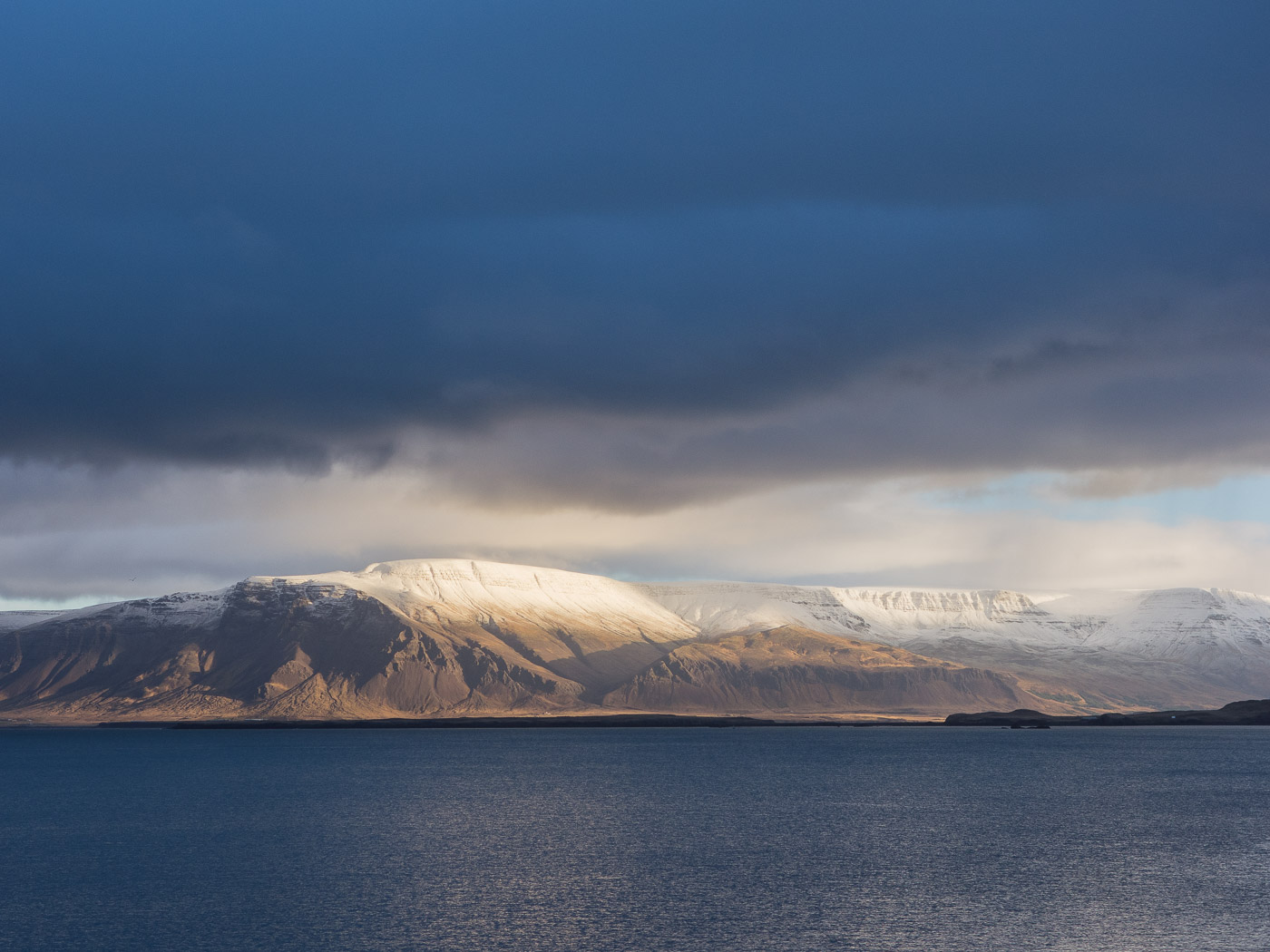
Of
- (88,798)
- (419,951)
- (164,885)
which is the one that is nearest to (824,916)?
(419,951)

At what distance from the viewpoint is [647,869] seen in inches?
3445

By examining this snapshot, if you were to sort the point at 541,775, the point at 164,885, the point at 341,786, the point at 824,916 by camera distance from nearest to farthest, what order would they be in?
the point at 824,916 → the point at 164,885 → the point at 341,786 → the point at 541,775

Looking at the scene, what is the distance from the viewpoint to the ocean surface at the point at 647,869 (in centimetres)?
6675

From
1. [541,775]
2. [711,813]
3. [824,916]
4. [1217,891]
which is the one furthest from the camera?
[541,775]

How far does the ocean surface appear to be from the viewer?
6675 centimetres

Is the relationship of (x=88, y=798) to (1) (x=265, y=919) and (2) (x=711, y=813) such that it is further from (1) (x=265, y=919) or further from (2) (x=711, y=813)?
(1) (x=265, y=919)

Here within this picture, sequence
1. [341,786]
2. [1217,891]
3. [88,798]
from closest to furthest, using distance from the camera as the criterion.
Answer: [1217,891], [88,798], [341,786]

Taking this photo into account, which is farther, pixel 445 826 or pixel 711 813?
pixel 711 813

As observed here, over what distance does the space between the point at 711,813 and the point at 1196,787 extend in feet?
223

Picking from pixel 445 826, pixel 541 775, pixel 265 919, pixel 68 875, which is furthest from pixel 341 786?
pixel 265 919

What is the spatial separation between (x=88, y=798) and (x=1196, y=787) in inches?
5330

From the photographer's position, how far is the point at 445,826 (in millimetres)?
114188

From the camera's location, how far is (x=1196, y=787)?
15325 cm

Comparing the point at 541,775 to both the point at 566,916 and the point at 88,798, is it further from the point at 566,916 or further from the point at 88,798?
the point at 566,916
